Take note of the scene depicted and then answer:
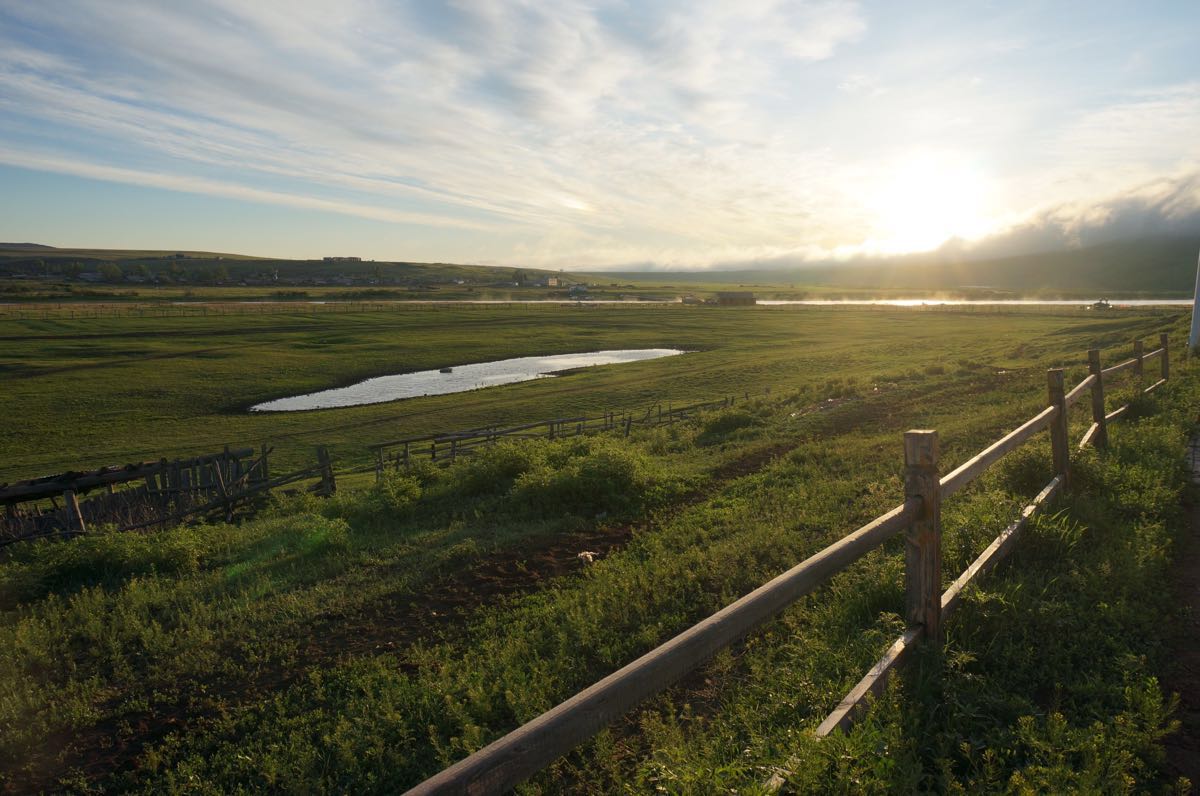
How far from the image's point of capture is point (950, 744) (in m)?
4.04

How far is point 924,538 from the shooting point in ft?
15.4

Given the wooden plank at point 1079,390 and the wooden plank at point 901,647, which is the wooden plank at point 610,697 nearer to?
the wooden plank at point 901,647

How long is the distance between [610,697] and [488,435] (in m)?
22.6

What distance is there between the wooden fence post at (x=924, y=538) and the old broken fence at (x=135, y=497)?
1527cm

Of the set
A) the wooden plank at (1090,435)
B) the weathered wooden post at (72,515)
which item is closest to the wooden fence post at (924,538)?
the wooden plank at (1090,435)

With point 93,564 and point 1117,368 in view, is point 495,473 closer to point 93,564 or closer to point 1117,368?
point 93,564

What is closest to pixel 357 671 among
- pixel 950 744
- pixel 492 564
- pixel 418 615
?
pixel 418 615

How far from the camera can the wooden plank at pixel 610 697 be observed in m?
2.44

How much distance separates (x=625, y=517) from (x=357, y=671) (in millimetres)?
5717

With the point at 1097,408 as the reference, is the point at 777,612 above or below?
below

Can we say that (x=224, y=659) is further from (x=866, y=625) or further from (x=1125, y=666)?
(x=1125, y=666)

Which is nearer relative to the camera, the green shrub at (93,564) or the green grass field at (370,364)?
the green shrub at (93,564)

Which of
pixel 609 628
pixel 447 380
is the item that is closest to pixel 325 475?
pixel 609 628

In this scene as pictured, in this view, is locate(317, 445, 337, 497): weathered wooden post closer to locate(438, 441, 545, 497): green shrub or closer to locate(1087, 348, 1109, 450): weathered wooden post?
locate(438, 441, 545, 497): green shrub
